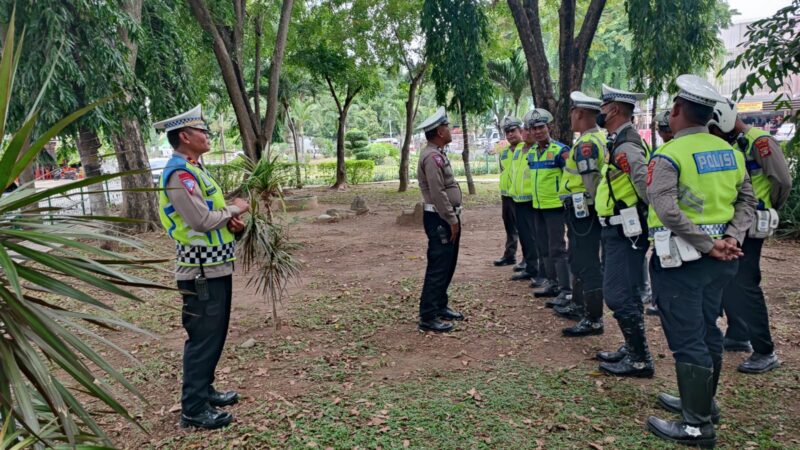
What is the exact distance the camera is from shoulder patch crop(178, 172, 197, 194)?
10.1ft

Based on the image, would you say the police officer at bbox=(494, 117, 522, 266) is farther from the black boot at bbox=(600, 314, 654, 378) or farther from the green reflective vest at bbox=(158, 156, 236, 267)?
the green reflective vest at bbox=(158, 156, 236, 267)

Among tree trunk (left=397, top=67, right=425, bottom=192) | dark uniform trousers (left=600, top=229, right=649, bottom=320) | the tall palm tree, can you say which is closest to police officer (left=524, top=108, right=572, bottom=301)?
dark uniform trousers (left=600, top=229, right=649, bottom=320)

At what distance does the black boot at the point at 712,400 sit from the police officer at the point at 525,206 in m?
2.71

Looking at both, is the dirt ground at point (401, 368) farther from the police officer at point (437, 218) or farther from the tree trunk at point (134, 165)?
the tree trunk at point (134, 165)

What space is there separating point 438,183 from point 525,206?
1.82m

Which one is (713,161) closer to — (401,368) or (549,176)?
(549,176)

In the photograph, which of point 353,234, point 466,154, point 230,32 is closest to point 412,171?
point 466,154

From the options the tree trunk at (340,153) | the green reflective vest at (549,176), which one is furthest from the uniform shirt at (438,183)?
the tree trunk at (340,153)

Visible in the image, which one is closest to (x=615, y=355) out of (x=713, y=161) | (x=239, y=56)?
(x=713, y=161)

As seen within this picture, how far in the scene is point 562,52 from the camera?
7.86 m

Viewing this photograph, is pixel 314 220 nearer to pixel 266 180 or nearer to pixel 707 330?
pixel 266 180

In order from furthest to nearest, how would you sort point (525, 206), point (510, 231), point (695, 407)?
point (510, 231) → point (525, 206) → point (695, 407)

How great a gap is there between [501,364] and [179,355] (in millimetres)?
2827

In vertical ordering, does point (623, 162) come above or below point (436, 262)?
above
